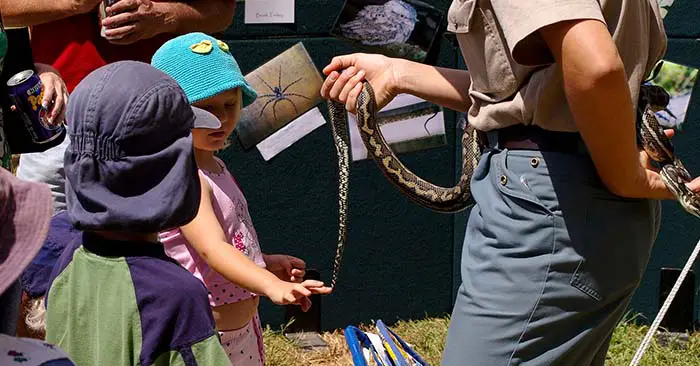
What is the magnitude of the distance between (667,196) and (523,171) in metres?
0.38

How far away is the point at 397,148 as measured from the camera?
5492 mm

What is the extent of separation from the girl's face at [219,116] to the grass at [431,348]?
2069 mm

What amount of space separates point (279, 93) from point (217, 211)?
7.21 feet

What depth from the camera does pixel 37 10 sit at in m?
3.54

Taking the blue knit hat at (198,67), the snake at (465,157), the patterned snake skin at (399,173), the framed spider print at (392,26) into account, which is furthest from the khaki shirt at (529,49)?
the framed spider print at (392,26)

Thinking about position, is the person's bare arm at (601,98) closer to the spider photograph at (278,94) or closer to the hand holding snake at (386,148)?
the hand holding snake at (386,148)

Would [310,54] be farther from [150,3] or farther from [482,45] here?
[482,45]

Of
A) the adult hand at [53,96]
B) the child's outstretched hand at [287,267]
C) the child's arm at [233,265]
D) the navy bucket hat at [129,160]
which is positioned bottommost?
the child's outstretched hand at [287,267]

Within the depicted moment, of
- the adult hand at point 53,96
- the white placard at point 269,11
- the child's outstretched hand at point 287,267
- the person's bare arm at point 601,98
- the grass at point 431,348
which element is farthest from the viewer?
the white placard at point 269,11

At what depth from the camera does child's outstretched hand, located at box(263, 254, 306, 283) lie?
3295mm

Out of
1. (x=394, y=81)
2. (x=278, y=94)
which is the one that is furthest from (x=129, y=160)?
(x=278, y=94)

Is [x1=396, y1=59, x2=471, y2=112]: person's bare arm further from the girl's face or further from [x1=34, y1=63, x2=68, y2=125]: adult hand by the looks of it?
[x1=34, y1=63, x2=68, y2=125]: adult hand

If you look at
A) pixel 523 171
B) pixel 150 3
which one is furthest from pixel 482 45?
pixel 150 3

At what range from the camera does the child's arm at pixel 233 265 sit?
2875mm
